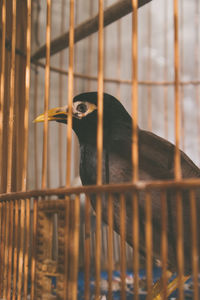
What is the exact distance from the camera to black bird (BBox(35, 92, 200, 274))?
89 centimetres

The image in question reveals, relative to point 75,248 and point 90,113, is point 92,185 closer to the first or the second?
point 75,248

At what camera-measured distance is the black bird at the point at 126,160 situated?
890 mm

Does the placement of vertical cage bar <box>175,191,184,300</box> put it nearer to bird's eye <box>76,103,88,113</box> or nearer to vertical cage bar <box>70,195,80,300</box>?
vertical cage bar <box>70,195,80,300</box>

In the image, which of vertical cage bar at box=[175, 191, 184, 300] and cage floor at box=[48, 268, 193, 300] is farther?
cage floor at box=[48, 268, 193, 300]

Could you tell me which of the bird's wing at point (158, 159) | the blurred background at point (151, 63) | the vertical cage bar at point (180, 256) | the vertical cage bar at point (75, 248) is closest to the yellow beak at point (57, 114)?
the bird's wing at point (158, 159)

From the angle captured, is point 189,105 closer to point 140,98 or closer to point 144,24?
point 140,98

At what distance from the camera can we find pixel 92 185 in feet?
2.31

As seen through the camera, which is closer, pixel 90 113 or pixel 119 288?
pixel 90 113

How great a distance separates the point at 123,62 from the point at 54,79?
58 cm

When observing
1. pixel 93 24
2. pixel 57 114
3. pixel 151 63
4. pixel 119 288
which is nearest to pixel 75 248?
pixel 57 114

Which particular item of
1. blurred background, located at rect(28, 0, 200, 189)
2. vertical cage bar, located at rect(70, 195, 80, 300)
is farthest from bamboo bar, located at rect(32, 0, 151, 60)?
blurred background, located at rect(28, 0, 200, 189)

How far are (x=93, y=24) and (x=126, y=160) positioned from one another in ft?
1.86

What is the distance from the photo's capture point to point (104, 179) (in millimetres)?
948

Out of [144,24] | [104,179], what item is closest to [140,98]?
[144,24]
